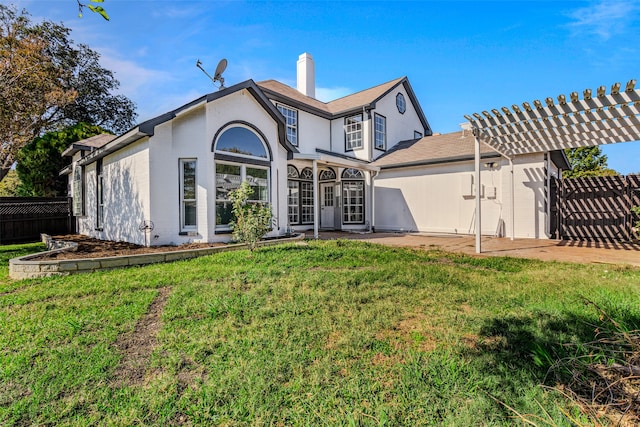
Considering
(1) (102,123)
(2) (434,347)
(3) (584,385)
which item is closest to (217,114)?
(2) (434,347)

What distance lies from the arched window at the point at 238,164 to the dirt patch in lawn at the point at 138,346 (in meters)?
5.27

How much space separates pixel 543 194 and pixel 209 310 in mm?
11735

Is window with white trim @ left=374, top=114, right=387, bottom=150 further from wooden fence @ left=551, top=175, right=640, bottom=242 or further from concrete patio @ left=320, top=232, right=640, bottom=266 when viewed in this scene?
concrete patio @ left=320, top=232, right=640, bottom=266

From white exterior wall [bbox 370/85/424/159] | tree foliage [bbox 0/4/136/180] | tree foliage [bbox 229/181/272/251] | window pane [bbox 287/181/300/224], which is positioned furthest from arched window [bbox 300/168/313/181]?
tree foliage [bbox 0/4/136/180]

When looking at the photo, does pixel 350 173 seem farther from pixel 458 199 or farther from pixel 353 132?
pixel 458 199

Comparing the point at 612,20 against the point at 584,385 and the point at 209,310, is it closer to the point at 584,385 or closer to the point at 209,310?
the point at 584,385

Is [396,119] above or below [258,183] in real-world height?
above

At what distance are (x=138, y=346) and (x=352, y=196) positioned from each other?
42.8 ft

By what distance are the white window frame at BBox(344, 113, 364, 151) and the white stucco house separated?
57 millimetres

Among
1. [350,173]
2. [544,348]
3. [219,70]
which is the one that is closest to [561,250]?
[544,348]

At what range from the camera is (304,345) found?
3062 millimetres

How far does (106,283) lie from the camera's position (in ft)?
17.6

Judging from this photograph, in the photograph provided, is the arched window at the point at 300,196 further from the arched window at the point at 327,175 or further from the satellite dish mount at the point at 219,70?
the satellite dish mount at the point at 219,70

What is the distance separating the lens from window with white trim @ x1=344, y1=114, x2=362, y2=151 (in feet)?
54.5
